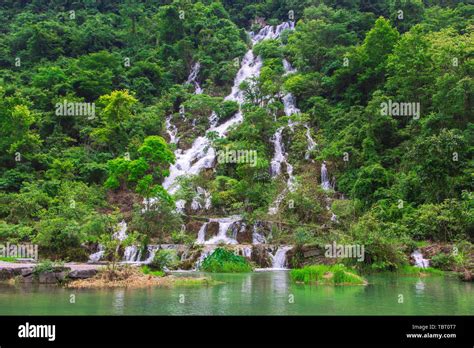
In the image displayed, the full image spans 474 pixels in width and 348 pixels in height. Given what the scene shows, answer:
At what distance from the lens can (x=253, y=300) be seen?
13945 mm

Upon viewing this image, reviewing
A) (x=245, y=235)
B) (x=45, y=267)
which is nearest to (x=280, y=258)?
Result: (x=245, y=235)

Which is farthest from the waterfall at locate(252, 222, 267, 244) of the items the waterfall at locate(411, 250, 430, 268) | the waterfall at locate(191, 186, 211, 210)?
the waterfall at locate(411, 250, 430, 268)

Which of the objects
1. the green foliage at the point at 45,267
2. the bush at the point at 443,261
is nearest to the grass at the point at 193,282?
the green foliage at the point at 45,267

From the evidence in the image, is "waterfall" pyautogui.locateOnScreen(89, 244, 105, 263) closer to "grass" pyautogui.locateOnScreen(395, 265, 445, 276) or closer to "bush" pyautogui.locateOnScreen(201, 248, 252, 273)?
"bush" pyautogui.locateOnScreen(201, 248, 252, 273)

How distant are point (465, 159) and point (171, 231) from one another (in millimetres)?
17158

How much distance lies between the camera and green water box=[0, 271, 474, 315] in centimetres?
1191

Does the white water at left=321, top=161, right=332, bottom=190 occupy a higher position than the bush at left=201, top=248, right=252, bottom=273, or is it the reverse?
the white water at left=321, top=161, right=332, bottom=190

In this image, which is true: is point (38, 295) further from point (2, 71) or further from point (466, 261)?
point (2, 71)

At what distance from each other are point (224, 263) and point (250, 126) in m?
17.0

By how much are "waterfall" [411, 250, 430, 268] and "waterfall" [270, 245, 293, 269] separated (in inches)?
242

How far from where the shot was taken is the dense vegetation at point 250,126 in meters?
27.8

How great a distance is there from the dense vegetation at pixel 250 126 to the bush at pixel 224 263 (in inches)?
138

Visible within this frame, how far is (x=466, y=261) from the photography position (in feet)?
68.9

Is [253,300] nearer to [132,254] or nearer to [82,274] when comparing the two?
[82,274]
